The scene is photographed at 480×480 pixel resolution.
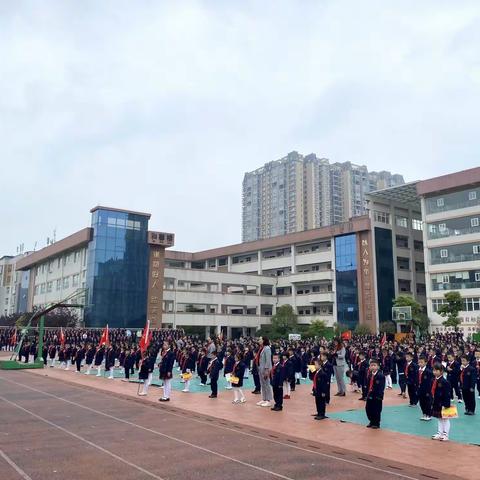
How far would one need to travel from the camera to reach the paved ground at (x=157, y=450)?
7133 mm

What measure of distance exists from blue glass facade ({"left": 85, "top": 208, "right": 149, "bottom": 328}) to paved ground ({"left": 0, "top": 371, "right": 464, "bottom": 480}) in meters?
37.6

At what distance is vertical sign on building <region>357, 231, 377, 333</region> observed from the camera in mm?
51562

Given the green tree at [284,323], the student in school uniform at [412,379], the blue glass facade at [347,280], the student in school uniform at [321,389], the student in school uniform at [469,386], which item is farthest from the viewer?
the blue glass facade at [347,280]

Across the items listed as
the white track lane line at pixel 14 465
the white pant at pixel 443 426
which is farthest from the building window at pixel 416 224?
the white track lane line at pixel 14 465

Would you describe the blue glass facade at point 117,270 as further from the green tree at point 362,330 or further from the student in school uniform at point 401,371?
the student in school uniform at point 401,371

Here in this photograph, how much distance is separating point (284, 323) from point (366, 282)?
9.61 metres

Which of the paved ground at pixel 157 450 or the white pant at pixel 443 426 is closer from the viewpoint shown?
the paved ground at pixel 157 450

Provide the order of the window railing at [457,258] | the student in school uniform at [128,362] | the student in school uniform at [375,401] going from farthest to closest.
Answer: the window railing at [457,258]
the student in school uniform at [128,362]
the student in school uniform at [375,401]

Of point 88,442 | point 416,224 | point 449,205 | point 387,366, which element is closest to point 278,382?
point 88,442

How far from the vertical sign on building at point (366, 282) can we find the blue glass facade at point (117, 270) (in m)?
22.6

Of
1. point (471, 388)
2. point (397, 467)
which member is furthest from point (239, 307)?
point (397, 467)

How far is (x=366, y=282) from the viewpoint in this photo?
52469mm

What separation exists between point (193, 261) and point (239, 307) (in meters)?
13.2

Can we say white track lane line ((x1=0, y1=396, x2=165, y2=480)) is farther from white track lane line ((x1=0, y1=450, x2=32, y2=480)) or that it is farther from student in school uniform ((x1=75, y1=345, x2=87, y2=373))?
student in school uniform ((x1=75, y1=345, x2=87, y2=373))
